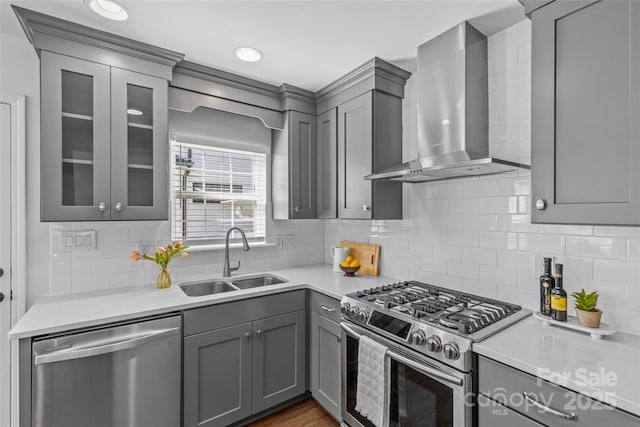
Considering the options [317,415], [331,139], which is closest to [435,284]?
[317,415]

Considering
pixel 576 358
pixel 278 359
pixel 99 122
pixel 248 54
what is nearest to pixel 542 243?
pixel 576 358

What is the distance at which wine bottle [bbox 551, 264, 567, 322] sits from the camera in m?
1.45

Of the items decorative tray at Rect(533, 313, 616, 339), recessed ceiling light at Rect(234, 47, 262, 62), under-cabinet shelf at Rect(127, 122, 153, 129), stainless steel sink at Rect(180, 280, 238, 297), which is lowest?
stainless steel sink at Rect(180, 280, 238, 297)

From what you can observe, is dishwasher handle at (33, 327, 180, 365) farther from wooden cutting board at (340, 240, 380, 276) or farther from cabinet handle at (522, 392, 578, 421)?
cabinet handle at (522, 392, 578, 421)

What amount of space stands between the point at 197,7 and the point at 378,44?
1.10m

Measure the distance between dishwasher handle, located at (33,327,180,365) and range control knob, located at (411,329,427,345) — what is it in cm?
134

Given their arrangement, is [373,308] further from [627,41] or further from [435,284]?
[627,41]

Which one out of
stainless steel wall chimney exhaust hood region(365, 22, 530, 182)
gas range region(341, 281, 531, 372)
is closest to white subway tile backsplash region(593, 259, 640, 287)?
gas range region(341, 281, 531, 372)

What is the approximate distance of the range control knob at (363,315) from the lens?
5.76 feet

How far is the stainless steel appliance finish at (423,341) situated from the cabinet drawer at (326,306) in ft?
0.39

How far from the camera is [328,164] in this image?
2695mm

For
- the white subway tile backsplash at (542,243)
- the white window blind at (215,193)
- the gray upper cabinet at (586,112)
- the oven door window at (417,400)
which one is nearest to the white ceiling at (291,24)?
the gray upper cabinet at (586,112)

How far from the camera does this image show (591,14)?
1.23 metres

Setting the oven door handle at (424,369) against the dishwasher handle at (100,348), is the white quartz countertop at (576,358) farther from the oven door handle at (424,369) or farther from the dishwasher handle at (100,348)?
the dishwasher handle at (100,348)
